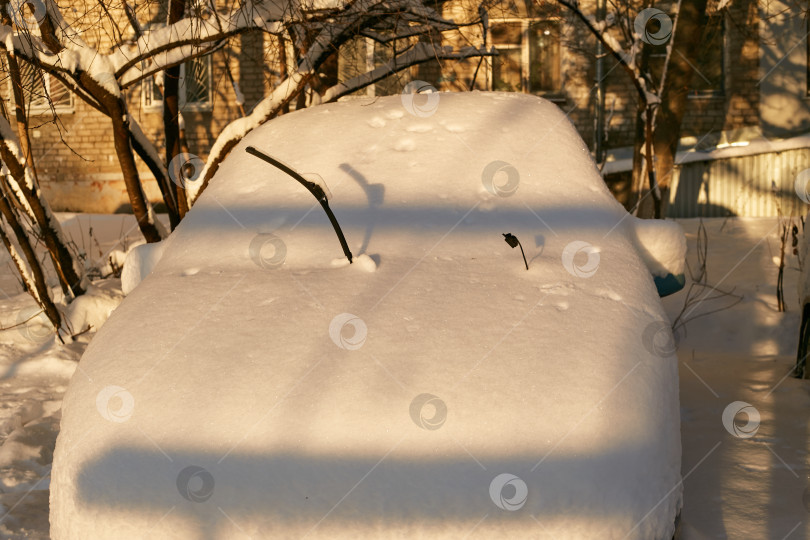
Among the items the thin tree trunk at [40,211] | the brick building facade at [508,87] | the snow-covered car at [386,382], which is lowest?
the brick building facade at [508,87]

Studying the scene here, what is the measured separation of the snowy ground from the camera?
3.22m

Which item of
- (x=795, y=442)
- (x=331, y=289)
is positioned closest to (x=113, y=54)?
(x=331, y=289)

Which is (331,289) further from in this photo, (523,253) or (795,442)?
(795,442)

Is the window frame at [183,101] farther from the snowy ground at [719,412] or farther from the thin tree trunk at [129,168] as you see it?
the thin tree trunk at [129,168]

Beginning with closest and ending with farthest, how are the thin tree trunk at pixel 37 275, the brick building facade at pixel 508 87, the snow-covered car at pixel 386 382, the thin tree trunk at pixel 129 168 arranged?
1. the snow-covered car at pixel 386 382
2. the thin tree trunk at pixel 129 168
3. the thin tree trunk at pixel 37 275
4. the brick building facade at pixel 508 87

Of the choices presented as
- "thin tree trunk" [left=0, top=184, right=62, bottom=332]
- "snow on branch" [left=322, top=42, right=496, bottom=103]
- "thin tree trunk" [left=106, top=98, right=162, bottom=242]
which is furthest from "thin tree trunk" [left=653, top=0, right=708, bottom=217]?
"thin tree trunk" [left=0, top=184, right=62, bottom=332]

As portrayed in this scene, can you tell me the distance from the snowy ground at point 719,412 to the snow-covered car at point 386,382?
107 cm

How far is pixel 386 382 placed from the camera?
202 cm

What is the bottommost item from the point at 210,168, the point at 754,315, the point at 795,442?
the point at 754,315

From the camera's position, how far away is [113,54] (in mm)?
5000

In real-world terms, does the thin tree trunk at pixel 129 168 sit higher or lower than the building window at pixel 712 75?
higher

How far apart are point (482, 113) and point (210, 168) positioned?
7.80 feet

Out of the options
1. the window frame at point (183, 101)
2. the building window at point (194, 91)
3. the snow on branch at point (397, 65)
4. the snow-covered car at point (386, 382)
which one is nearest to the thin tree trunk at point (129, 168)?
the snow on branch at point (397, 65)

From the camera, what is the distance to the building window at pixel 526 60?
13391 millimetres
